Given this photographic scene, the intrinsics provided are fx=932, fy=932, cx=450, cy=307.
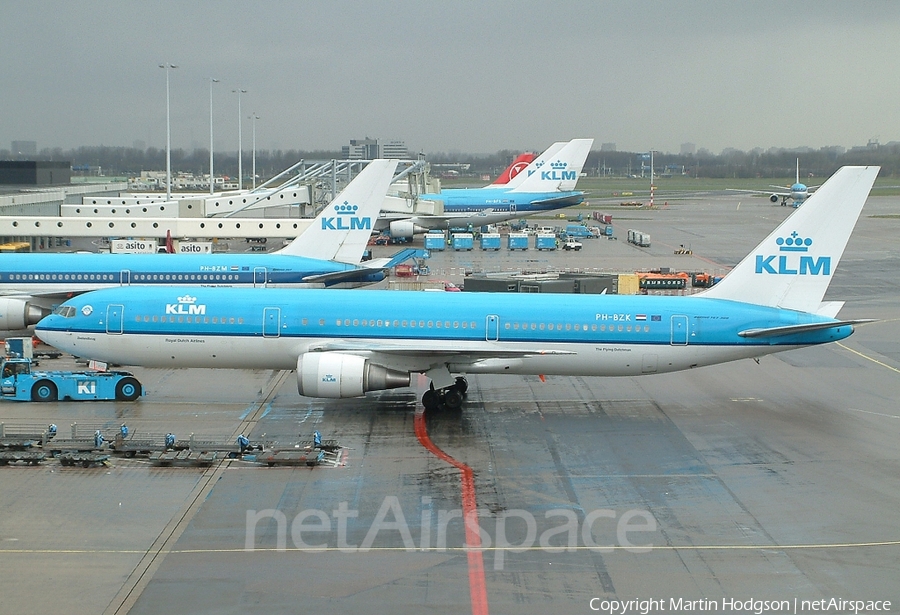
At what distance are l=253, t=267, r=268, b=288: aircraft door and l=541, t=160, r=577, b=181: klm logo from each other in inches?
2380

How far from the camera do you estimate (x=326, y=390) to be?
1183 inches

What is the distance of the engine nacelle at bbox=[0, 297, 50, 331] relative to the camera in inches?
1699

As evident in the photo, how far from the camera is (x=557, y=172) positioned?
104 m

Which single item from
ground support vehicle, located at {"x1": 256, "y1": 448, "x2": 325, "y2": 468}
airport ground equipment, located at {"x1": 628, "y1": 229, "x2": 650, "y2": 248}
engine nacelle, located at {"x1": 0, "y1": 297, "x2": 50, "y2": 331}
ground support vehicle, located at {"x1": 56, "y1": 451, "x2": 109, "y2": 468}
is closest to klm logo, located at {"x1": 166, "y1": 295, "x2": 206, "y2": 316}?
ground support vehicle, located at {"x1": 56, "y1": 451, "x2": 109, "y2": 468}

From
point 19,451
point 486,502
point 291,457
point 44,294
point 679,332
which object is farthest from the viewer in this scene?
point 44,294

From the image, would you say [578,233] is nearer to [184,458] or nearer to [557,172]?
[557,172]

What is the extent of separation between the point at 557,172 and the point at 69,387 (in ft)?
255

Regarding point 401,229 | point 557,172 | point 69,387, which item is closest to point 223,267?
point 69,387

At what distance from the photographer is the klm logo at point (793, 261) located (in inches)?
1282

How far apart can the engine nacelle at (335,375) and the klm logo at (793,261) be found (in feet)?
46.3

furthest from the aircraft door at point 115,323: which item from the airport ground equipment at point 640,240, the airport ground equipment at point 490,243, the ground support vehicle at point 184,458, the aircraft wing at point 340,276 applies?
the airport ground equipment at point 640,240

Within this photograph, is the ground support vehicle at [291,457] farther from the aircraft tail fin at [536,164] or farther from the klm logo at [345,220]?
the aircraft tail fin at [536,164]

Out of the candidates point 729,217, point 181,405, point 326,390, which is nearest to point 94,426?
point 181,405

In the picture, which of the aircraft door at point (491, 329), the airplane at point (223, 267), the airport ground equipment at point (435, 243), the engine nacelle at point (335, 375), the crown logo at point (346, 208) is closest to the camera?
the engine nacelle at point (335, 375)
